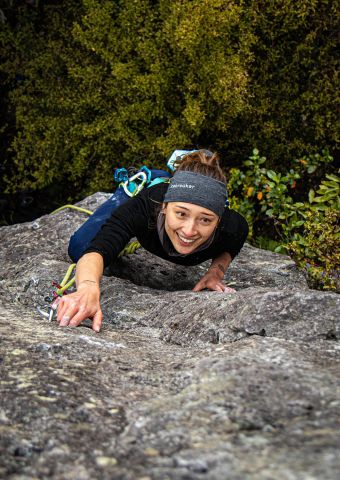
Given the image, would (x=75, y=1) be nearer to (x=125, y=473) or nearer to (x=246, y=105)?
(x=246, y=105)

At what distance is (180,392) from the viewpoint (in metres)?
1.92

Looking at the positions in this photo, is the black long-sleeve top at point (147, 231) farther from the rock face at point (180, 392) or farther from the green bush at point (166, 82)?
the green bush at point (166, 82)

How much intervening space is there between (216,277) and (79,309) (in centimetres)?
121

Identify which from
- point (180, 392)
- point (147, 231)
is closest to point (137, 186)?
point (147, 231)

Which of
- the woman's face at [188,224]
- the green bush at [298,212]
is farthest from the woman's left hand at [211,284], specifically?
the green bush at [298,212]

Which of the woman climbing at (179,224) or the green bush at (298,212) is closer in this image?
the woman climbing at (179,224)

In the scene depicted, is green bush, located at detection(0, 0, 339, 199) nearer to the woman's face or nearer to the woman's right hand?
the woman's face

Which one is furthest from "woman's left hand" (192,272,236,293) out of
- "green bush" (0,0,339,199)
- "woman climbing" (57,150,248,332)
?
"green bush" (0,0,339,199)

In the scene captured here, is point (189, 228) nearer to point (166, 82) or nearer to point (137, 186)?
point (137, 186)

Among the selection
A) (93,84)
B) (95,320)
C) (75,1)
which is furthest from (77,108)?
(95,320)

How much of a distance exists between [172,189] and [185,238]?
Result: 29cm

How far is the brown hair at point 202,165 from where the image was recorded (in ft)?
11.6

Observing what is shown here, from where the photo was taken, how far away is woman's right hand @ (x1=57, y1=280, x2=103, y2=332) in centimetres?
282

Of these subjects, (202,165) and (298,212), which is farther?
(298,212)
